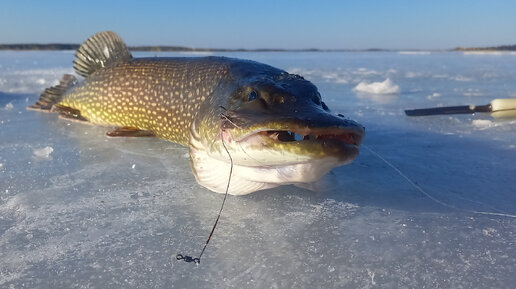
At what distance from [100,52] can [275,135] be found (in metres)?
3.52

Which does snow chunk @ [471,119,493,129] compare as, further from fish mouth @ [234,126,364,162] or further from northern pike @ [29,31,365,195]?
fish mouth @ [234,126,364,162]

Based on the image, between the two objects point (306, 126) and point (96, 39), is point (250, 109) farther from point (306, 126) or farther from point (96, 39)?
point (96, 39)

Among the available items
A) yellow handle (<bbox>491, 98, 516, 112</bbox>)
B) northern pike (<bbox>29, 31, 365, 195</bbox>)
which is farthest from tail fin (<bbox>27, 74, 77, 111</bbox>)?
yellow handle (<bbox>491, 98, 516, 112</bbox>)

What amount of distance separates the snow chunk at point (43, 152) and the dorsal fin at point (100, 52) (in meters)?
1.49

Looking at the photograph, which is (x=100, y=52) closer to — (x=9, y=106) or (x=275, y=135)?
Answer: (x=9, y=106)

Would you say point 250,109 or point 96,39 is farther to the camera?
point 96,39

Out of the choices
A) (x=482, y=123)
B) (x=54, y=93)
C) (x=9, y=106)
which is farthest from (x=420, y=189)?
(x=9, y=106)

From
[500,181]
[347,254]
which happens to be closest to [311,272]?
[347,254]

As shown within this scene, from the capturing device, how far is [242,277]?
1471 mm

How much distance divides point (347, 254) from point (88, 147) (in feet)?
8.92

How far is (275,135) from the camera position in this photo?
1.71 metres

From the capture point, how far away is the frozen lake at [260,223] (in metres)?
1.48

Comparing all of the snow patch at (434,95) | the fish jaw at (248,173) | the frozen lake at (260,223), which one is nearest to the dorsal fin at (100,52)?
the frozen lake at (260,223)

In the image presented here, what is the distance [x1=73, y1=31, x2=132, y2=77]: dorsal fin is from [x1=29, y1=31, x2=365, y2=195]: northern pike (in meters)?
0.14
